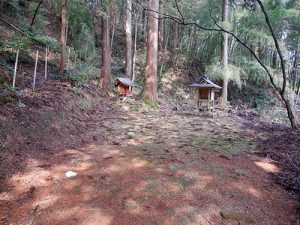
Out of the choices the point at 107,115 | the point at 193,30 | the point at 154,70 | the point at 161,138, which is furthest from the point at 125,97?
the point at 193,30

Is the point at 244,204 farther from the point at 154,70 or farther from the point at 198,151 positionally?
the point at 154,70

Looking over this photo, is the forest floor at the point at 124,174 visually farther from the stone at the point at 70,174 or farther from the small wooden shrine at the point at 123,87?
the small wooden shrine at the point at 123,87

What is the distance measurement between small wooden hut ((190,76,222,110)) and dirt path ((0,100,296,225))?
582 cm

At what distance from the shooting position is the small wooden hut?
1138 centimetres

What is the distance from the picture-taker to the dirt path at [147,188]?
2895 millimetres

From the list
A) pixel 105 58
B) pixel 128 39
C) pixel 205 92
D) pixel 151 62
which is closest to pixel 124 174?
pixel 205 92

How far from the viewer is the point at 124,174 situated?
4039mm

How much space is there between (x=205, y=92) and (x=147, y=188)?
8877mm

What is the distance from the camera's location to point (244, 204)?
3246mm

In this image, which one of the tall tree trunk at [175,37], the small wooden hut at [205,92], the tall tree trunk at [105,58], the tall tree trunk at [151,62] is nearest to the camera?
the small wooden hut at [205,92]

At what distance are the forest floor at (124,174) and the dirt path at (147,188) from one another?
12 millimetres

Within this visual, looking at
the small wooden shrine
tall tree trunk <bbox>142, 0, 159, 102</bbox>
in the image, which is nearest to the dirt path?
tall tree trunk <bbox>142, 0, 159, 102</bbox>

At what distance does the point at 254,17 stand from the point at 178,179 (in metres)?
15.0

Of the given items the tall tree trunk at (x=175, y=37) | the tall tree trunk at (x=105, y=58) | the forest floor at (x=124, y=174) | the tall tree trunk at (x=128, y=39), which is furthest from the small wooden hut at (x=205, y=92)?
the tall tree trunk at (x=175, y=37)
